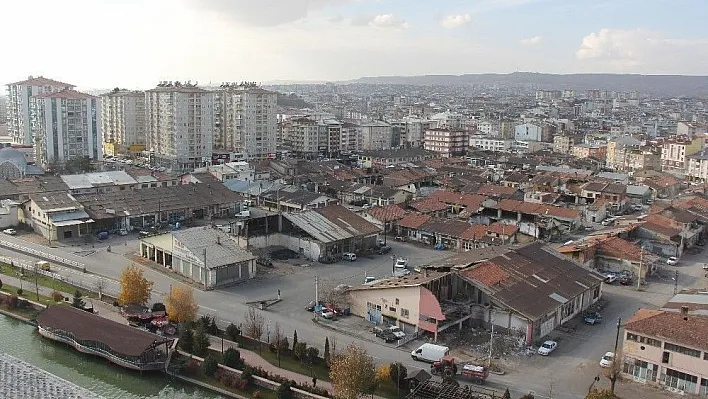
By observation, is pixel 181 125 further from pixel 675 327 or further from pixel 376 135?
pixel 675 327

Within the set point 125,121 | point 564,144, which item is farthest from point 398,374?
point 564,144

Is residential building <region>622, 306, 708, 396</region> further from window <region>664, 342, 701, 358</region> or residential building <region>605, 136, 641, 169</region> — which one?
residential building <region>605, 136, 641, 169</region>

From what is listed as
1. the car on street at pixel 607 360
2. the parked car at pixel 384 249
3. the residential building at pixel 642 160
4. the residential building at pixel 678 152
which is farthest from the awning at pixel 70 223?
the residential building at pixel 678 152

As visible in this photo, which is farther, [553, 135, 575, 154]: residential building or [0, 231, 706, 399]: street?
[553, 135, 575, 154]: residential building

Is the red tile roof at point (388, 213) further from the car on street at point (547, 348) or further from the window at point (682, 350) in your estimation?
the window at point (682, 350)

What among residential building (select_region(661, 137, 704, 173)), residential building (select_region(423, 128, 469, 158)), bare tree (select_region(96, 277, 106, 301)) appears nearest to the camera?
bare tree (select_region(96, 277, 106, 301))

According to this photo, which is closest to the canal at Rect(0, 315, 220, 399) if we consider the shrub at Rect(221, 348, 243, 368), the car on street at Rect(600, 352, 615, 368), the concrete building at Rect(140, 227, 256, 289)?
the shrub at Rect(221, 348, 243, 368)

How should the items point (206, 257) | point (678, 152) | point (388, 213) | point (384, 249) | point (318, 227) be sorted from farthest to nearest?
point (678, 152) < point (388, 213) < point (384, 249) < point (318, 227) < point (206, 257)

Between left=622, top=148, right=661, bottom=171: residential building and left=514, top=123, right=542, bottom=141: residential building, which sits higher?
left=514, top=123, right=542, bottom=141: residential building
